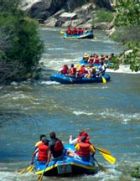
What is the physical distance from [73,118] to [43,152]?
7.40 m

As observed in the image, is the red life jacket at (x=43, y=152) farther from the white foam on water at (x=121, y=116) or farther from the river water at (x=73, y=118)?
the white foam on water at (x=121, y=116)

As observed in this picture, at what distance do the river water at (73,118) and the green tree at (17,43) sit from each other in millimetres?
744

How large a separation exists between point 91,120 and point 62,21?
1788 inches

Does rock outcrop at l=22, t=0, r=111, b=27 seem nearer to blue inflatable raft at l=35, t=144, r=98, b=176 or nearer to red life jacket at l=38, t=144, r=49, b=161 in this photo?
red life jacket at l=38, t=144, r=49, b=161

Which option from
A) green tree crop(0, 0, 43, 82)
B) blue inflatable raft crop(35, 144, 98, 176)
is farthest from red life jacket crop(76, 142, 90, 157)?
green tree crop(0, 0, 43, 82)

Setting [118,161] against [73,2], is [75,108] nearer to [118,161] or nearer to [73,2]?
[118,161]

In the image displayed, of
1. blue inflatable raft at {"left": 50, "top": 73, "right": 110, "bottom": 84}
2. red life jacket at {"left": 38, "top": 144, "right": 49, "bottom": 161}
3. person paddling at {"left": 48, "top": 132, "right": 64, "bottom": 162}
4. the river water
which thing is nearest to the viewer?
person paddling at {"left": 48, "top": 132, "right": 64, "bottom": 162}

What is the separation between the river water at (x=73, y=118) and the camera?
755 inches

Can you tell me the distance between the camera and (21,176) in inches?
693

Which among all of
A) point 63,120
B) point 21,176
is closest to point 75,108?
point 63,120

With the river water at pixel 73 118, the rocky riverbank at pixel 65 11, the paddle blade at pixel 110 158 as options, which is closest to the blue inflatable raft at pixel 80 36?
the rocky riverbank at pixel 65 11

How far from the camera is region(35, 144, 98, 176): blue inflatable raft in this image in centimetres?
1783

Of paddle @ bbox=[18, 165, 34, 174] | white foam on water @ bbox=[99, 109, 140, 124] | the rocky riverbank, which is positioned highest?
the rocky riverbank

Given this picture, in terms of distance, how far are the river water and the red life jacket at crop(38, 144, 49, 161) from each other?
72 cm
